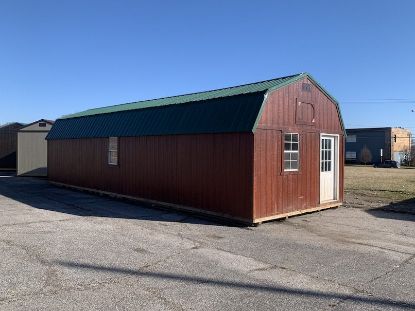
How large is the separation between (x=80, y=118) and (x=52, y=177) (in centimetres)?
398

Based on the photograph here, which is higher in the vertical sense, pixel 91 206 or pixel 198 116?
pixel 198 116

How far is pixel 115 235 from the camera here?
9.50m

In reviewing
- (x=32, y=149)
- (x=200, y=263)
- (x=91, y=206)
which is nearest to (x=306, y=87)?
(x=200, y=263)

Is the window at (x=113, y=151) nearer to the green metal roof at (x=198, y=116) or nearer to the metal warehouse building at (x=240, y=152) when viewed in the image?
the metal warehouse building at (x=240, y=152)

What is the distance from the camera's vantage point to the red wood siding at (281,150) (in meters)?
11.3

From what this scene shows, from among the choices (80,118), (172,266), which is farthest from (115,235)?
(80,118)

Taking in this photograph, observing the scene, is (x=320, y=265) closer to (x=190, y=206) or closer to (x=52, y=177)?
(x=190, y=206)

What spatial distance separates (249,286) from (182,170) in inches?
286

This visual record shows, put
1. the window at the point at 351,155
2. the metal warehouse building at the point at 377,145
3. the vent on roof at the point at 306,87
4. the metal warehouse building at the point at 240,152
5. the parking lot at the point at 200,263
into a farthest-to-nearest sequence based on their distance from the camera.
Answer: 1. the window at the point at 351,155
2. the metal warehouse building at the point at 377,145
3. the vent on roof at the point at 306,87
4. the metal warehouse building at the point at 240,152
5. the parking lot at the point at 200,263

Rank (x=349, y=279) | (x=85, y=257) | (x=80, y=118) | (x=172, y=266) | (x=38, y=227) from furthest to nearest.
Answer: (x=80, y=118), (x=38, y=227), (x=85, y=257), (x=172, y=266), (x=349, y=279)

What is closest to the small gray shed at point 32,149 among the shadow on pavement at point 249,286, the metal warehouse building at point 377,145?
the shadow on pavement at point 249,286

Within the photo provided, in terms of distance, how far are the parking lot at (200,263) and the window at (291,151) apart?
4.86 feet

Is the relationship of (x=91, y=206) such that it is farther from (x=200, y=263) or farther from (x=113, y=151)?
(x=200, y=263)

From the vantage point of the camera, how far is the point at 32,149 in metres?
28.0
